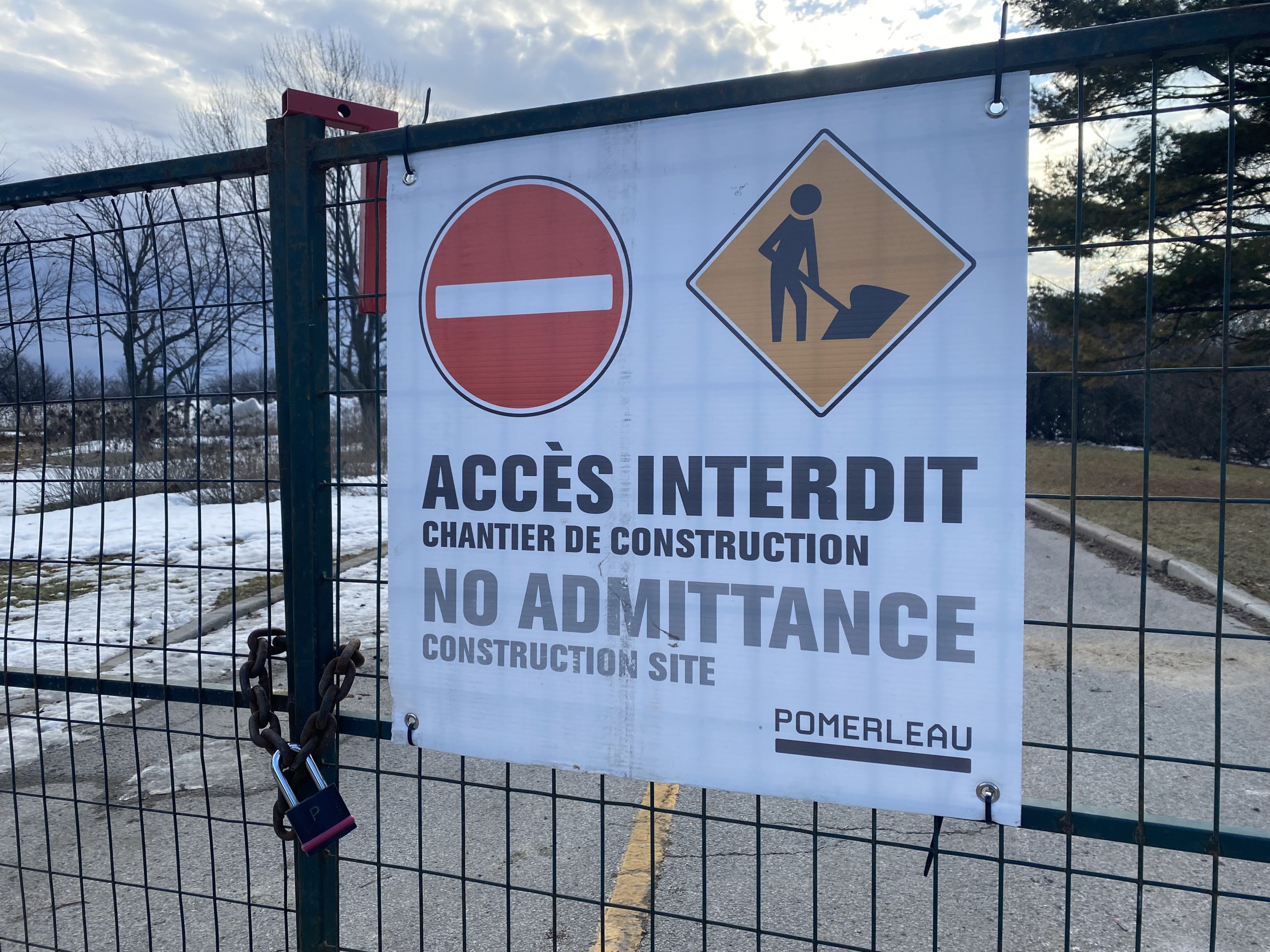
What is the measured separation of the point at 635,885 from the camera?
3.54 metres

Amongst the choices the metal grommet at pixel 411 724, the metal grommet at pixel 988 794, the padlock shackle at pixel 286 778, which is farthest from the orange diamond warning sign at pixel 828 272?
the padlock shackle at pixel 286 778

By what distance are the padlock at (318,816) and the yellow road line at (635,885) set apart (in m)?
1.11

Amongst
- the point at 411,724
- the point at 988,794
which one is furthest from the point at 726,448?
the point at 411,724

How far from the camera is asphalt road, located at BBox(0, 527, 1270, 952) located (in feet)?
10.5

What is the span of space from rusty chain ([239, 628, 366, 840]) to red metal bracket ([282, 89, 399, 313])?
94 centimetres

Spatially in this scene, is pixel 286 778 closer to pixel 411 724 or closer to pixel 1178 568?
pixel 411 724

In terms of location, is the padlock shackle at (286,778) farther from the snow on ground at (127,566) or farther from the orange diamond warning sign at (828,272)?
the orange diamond warning sign at (828,272)

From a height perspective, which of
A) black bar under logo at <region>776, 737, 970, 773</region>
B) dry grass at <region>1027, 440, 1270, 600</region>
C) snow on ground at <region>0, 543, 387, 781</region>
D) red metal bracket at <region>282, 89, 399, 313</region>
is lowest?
snow on ground at <region>0, 543, 387, 781</region>

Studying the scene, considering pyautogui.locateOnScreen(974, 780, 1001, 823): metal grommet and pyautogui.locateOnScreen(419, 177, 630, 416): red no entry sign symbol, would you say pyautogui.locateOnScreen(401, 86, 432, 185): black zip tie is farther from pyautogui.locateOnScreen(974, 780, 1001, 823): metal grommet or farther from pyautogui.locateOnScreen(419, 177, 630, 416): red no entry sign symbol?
pyautogui.locateOnScreen(974, 780, 1001, 823): metal grommet

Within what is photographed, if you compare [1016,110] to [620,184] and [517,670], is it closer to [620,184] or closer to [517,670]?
[620,184]

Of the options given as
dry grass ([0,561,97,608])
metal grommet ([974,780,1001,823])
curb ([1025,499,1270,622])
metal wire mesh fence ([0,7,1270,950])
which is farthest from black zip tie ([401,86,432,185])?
dry grass ([0,561,97,608])

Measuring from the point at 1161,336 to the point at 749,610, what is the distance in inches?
506

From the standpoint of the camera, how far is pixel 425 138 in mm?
2162

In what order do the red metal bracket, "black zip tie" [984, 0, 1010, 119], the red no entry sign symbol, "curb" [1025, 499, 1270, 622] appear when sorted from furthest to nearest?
"curb" [1025, 499, 1270, 622], the red metal bracket, the red no entry sign symbol, "black zip tie" [984, 0, 1010, 119]
